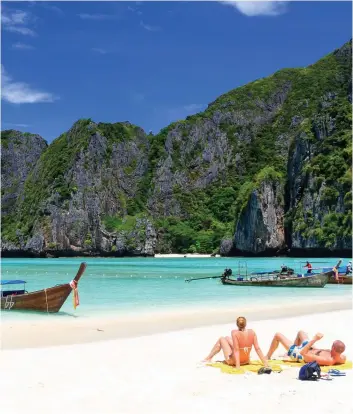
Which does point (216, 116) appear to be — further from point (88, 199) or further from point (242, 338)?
point (242, 338)

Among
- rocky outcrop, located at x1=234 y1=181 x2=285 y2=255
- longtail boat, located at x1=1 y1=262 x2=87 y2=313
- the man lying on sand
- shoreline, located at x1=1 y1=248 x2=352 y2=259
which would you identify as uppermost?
rocky outcrop, located at x1=234 y1=181 x2=285 y2=255

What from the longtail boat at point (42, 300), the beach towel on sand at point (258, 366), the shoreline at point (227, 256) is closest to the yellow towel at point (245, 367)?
the beach towel on sand at point (258, 366)

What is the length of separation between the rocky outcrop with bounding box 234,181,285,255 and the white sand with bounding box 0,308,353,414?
81451 mm

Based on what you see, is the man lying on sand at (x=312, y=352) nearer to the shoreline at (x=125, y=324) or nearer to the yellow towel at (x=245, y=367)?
the yellow towel at (x=245, y=367)

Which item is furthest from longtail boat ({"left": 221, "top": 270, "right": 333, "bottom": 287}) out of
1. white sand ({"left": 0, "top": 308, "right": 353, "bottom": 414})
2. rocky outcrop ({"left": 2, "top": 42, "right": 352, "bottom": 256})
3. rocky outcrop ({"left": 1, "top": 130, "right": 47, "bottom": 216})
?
rocky outcrop ({"left": 1, "top": 130, "right": 47, "bottom": 216})

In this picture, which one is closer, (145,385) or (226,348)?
(145,385)

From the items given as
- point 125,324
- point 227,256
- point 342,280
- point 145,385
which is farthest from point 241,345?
point 227,256

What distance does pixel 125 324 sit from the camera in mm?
14117

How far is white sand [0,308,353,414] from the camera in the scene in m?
5.88

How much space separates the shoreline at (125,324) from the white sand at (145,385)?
1.50 metres

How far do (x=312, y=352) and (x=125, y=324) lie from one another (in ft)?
23.6

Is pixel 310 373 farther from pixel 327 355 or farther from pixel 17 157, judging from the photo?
pixel 17 157

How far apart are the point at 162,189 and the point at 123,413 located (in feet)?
401

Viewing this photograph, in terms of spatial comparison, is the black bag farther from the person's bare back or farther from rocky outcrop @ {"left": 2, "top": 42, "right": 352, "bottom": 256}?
rocky outcrop @ {"left": 2, "top": 42, "right": 352, "bottom": 256}
